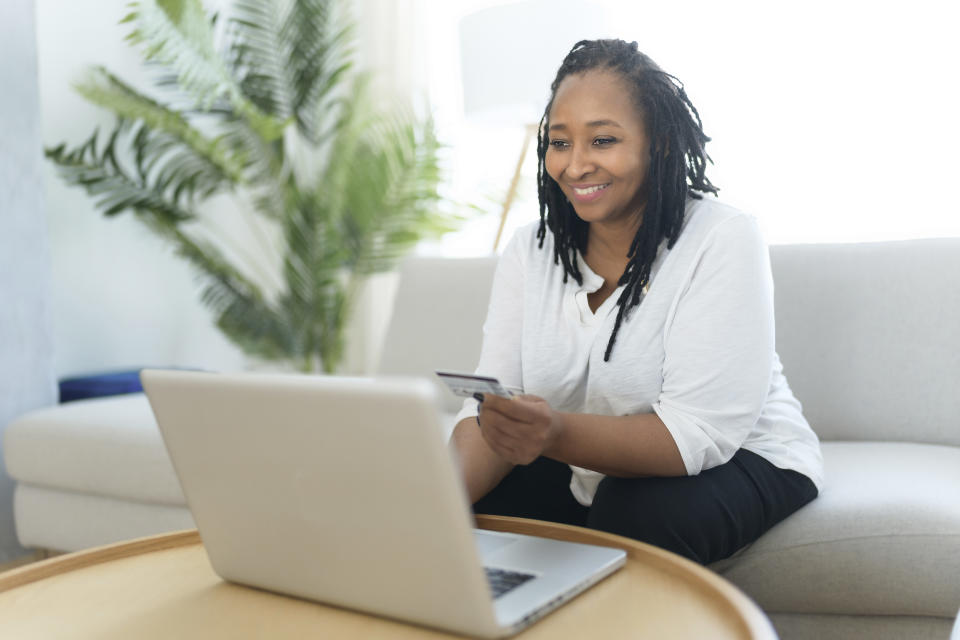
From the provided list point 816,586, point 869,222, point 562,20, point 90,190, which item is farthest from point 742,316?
point 90,190

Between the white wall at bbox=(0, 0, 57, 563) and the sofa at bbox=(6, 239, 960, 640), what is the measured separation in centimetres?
11

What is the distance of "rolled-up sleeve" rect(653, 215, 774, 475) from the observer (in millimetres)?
1118

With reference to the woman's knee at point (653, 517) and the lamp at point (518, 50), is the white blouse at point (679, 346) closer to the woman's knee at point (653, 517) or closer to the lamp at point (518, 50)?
the woman's knee at point (653, 517)

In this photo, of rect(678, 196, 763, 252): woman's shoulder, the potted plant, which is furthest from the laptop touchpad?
the potted plant

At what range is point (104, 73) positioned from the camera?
295cm

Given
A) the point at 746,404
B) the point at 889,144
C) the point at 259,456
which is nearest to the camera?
the point at 259,456

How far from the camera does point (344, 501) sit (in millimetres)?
704

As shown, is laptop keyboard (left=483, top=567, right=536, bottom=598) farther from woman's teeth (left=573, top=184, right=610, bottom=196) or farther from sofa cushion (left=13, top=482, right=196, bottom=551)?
sofa cushion (left=13, top=482, right=196, bottom=551)

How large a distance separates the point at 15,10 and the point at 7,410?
0.98 m

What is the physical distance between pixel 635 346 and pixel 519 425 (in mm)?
306

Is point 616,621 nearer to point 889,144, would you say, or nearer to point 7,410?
point 7,410

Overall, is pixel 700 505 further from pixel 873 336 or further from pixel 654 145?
pixel 873 336

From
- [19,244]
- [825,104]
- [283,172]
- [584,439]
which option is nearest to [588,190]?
[584,439]

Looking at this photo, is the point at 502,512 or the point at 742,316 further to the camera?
the point at 502,512
